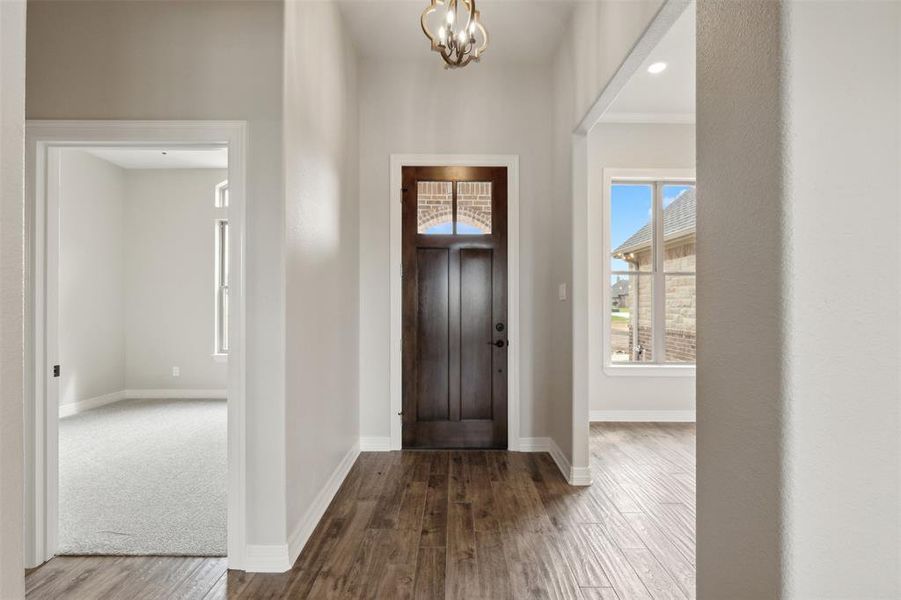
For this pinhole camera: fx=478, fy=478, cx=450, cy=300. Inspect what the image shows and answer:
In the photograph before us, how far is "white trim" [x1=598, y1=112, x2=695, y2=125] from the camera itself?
480cm

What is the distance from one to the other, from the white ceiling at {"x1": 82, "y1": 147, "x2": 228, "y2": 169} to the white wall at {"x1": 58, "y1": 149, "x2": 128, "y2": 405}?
5.9 inches

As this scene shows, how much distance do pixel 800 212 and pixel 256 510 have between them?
2337 millimetres

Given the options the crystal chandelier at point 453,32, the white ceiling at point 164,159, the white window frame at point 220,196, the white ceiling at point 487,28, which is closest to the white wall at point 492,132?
the white ceiling at point 487,28

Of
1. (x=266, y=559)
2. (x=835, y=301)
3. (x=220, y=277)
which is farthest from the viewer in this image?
(x=220, y=277)

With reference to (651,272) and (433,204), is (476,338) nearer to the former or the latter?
(433,204)

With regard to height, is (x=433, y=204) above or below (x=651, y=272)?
above

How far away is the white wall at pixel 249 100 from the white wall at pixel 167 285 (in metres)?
4.30

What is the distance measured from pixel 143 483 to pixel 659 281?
4.87 m

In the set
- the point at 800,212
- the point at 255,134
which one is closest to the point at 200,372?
the point at 255,134

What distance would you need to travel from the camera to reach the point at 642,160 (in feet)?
16.2

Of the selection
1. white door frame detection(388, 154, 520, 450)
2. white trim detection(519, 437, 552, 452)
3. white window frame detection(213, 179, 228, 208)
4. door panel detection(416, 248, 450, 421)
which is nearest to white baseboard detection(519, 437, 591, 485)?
white trim detection(519, 437, 552, 452)

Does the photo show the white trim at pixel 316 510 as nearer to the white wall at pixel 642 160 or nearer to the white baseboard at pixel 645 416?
the white baseboard at pixel 645 416

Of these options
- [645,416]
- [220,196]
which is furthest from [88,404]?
[645,416]

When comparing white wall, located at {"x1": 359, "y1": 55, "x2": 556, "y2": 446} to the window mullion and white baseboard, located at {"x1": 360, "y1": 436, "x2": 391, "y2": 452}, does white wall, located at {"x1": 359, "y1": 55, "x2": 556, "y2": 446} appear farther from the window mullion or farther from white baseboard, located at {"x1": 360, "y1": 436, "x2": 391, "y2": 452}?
the window mullion
